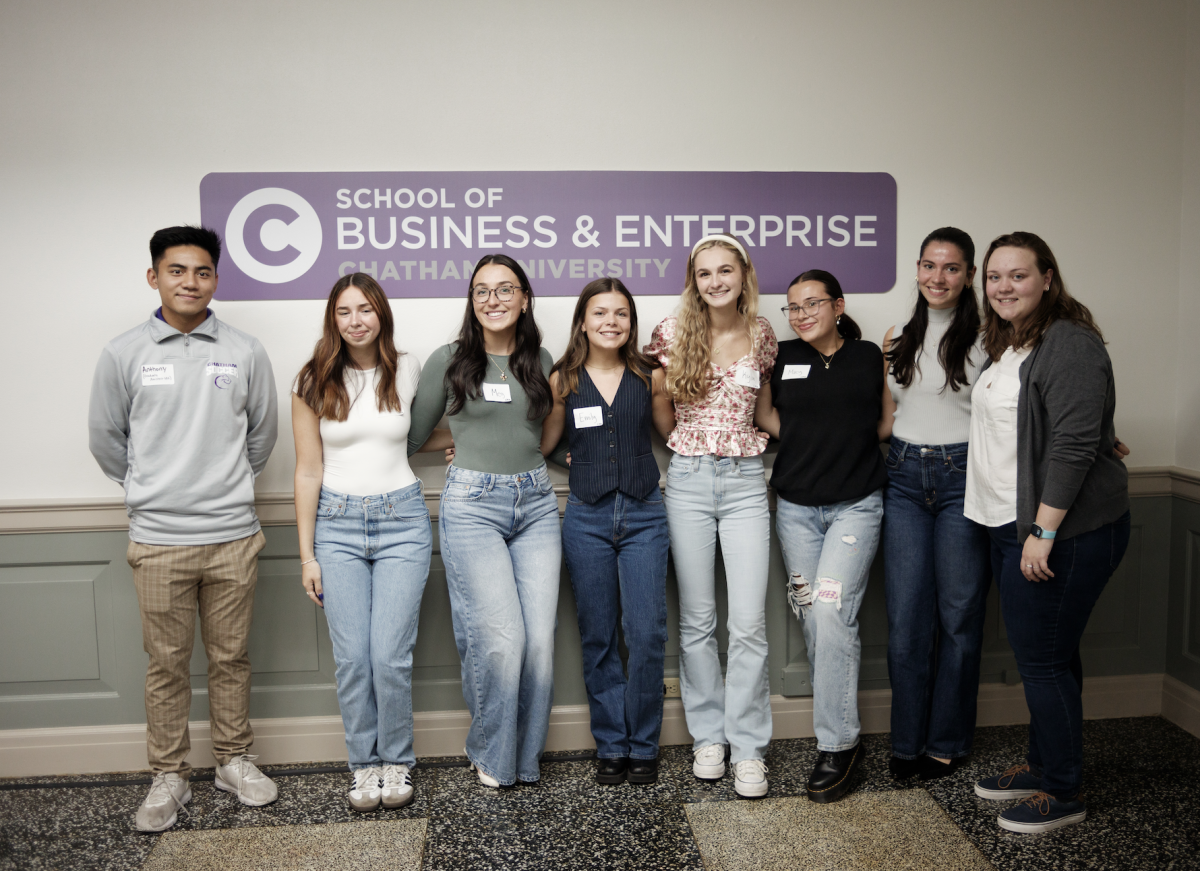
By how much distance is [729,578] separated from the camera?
8.72ft

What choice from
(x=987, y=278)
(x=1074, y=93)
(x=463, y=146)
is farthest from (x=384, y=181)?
(x=1074, y=93)

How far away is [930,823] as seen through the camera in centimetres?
239

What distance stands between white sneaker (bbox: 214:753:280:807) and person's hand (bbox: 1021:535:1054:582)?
252 cm

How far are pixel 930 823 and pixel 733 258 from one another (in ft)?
6.24

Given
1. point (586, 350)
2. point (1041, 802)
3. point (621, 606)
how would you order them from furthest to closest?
point (621, 606)
point (586, 350)
point (1041, 802)

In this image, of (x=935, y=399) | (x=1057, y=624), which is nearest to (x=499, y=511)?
(x=935, y=399)

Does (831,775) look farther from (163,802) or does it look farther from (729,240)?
(163,802)

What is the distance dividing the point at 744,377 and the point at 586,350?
54 centimetres

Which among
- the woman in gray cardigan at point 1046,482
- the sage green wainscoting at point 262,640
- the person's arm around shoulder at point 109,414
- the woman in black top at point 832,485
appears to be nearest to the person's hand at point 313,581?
the sage green wainscoting at point 262,640

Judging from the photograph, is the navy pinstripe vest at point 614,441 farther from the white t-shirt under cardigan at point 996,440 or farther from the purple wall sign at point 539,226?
the white t-shirt under cardigan at point 996,440

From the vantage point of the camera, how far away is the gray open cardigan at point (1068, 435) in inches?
83.0

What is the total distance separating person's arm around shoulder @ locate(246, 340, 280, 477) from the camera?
2.55 m

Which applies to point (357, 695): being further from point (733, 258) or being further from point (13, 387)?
point (733, 258)

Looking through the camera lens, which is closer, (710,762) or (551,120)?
(710,762)
